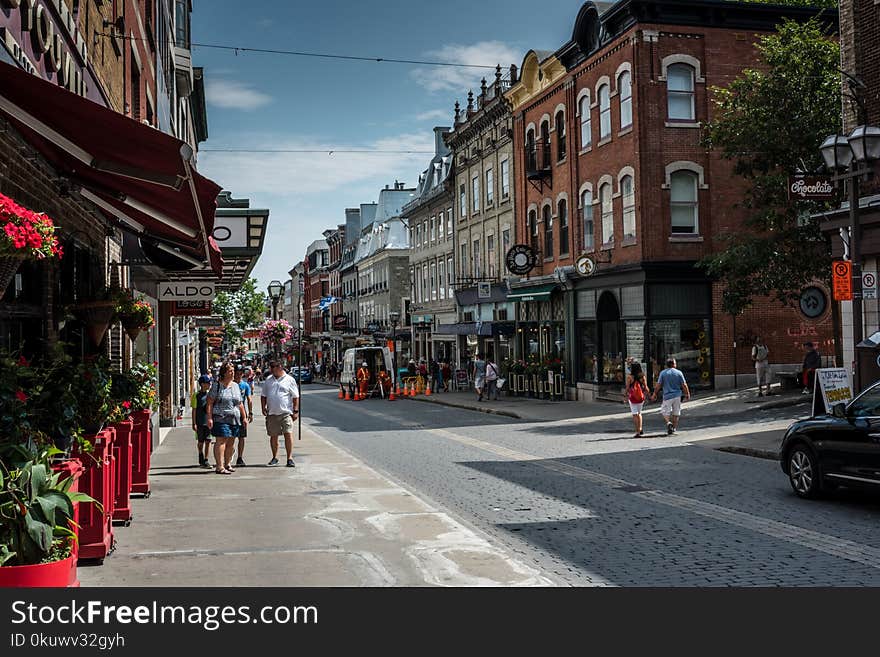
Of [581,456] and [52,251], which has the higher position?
[52,251]

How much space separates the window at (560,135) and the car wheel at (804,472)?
25756 millimetres

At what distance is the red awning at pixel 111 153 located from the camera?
258 inches

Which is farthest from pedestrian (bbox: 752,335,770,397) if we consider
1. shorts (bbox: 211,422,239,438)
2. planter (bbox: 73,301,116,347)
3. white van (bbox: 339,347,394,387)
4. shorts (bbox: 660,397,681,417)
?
planter (bbox: 73,301,116,347)

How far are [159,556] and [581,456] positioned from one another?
1015 centimetres

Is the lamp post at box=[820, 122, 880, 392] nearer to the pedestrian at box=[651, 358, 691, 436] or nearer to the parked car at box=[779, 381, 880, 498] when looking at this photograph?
the parked car at box=[779, 381, 880, 498]

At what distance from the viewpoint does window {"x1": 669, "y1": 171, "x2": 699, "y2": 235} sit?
30.1m

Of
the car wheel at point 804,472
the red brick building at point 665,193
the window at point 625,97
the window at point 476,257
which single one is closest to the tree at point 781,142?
the red brick building at point 665,193

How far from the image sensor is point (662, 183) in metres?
29.9

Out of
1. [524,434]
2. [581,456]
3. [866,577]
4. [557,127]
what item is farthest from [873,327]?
[557,127]

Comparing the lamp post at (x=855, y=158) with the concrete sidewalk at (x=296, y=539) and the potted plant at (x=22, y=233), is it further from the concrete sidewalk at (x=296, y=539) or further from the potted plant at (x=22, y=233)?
the potted plant at (x=22, y=233)

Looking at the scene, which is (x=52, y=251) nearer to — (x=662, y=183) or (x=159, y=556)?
(x=159, y=556)

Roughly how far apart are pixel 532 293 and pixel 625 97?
9452 millimetres

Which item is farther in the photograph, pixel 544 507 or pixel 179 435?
pixel 179 435

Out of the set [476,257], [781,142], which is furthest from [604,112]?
[476,257]
